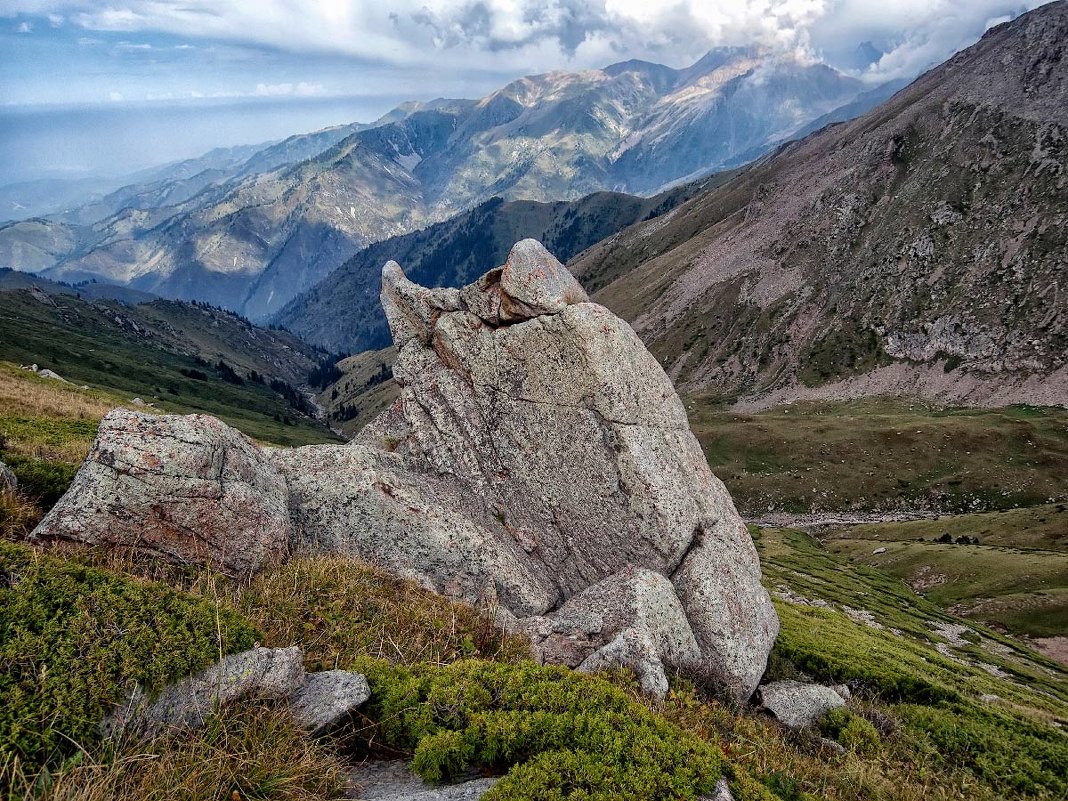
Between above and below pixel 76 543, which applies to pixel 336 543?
below

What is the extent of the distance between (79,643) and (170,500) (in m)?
7.40

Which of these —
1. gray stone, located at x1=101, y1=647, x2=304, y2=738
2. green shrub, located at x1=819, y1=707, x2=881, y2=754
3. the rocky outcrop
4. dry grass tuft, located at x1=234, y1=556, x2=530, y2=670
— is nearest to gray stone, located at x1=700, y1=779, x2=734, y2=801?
dry grass tuft, located at x1=234, y1=556, x2=530, y2=670

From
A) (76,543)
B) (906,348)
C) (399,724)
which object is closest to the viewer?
(399,724)

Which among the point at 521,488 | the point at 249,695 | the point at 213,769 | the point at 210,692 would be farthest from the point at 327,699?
the point at 521,488

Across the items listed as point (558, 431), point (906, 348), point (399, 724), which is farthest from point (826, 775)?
point (906, 348)

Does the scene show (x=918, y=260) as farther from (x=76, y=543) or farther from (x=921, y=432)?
(x=76, y=543)

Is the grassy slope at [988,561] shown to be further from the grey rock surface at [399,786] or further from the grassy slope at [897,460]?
the grey rock surface at [399,786]

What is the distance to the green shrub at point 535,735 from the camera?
29.0 feet

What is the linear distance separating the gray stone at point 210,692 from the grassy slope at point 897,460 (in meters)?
105

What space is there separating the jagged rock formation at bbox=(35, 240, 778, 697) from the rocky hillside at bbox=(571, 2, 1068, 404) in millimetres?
135356

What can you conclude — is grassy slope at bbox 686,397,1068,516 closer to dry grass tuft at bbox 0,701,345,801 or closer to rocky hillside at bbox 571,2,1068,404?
rocky hillside at bbox 571,2,1068,404

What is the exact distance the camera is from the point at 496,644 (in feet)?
49.6

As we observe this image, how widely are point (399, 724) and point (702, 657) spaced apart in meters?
13.1

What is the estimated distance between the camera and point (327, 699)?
32.8ft
